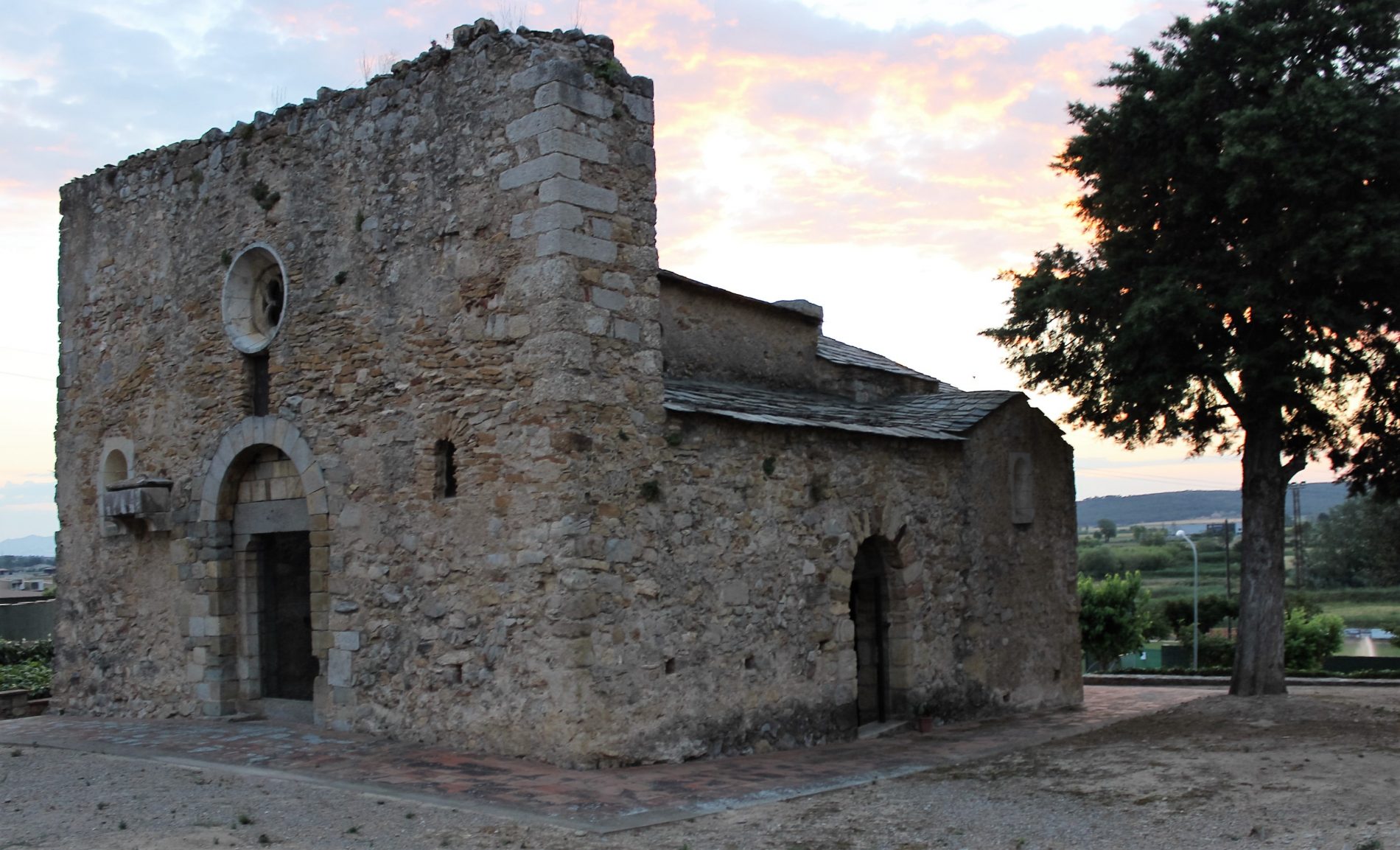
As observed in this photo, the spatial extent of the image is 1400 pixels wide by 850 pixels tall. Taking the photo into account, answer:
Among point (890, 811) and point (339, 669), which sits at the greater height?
point (339, 669)

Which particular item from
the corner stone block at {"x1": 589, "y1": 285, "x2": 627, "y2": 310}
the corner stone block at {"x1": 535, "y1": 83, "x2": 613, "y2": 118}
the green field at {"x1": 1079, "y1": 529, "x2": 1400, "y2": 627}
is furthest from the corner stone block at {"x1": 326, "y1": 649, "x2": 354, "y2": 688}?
the green field at {"x1": 1079, "y1": 529, "x2": 1400, "y2": 627}

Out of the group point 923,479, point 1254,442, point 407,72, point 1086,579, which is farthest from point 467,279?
point 1086,579

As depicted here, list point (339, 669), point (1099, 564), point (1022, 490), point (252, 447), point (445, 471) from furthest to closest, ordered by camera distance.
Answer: point (1099, 564) < point (1022, 490) < point (252, 447) < point (339, 669) < point (445, 471)

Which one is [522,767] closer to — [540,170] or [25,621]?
[540,170]

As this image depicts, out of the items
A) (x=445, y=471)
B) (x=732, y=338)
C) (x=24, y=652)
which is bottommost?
(x=24, y=652)

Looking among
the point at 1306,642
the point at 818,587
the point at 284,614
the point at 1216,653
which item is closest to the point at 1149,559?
the point at 1216,653

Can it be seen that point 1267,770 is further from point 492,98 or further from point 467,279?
point 492,98

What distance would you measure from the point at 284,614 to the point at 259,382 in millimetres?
2311

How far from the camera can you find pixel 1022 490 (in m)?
14.7

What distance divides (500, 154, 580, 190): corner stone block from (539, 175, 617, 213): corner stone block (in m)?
0.05

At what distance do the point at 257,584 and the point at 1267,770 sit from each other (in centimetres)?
912

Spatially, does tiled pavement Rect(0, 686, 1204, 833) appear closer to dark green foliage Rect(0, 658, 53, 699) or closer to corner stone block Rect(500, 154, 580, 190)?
dark green foliage Rect(0, 658, 53, 699)

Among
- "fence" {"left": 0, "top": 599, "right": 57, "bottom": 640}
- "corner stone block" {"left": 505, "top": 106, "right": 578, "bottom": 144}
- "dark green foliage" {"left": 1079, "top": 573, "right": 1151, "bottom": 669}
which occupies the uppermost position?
"corner stone block" {"left": 505, "top": 106, "right": 578, "bottom": 144}

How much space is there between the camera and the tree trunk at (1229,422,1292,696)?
1495cm
